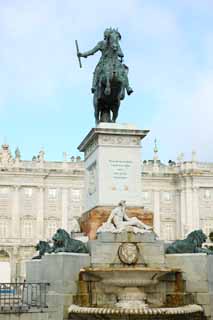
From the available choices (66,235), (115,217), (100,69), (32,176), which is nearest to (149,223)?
(115,217)

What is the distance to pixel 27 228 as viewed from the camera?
8112 cm

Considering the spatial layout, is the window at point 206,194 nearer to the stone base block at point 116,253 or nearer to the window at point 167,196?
the window at point 167,196

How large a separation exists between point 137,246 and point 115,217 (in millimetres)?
794

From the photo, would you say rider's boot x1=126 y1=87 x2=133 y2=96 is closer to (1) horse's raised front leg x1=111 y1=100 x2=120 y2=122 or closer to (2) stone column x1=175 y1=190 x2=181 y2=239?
(1) horse's raised front leg x1=111 y1=100 x2=120 y2=122

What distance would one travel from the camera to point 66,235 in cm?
1240

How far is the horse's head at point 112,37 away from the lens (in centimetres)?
1464

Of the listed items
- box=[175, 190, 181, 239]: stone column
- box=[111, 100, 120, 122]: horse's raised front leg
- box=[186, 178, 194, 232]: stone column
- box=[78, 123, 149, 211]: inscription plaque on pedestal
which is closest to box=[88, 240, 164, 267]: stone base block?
box=[78, 123, 149, 211]: inscription plaque on pedestal

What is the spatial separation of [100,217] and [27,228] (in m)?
69.2

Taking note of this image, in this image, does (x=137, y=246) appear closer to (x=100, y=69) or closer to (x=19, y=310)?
(x=19, y=310)

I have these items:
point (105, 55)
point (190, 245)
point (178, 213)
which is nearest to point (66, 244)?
point (190, 245)

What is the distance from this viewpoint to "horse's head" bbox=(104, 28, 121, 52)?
1464 cm

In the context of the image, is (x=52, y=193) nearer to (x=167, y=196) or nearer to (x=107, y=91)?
(x=167, y=196)

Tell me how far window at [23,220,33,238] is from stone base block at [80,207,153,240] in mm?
68396

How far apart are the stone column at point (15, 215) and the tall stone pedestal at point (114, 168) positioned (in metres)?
67.5
